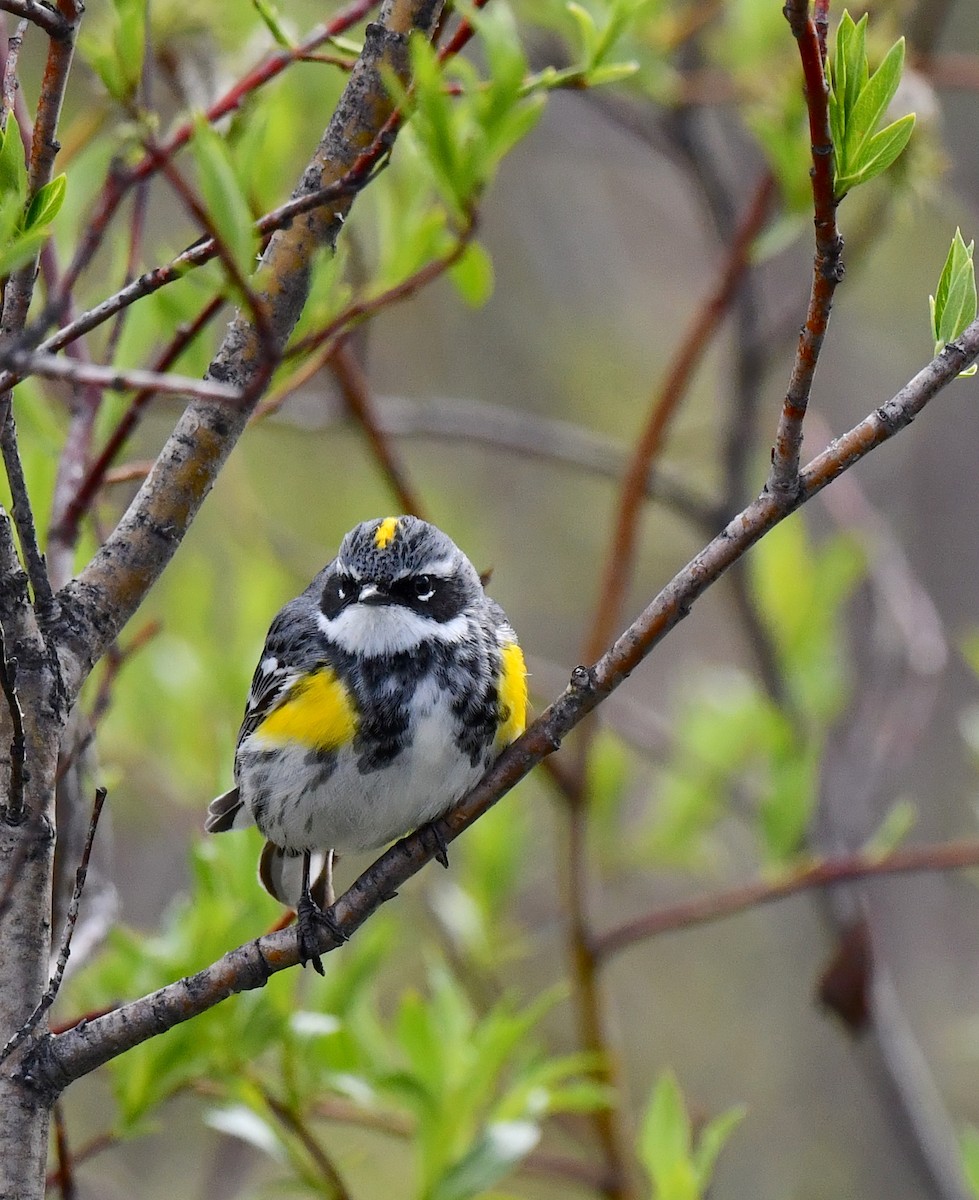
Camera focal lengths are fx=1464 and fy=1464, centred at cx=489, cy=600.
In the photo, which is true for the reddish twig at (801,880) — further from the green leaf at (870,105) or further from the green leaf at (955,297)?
the green leaf at (870,105)

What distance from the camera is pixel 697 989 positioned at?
885 cm

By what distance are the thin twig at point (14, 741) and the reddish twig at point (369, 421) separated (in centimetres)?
178

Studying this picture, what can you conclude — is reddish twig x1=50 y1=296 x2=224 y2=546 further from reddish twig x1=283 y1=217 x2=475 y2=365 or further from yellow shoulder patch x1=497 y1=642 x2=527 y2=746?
yellow shoulder patch x1=497 y1=642 x2=527 y2=746

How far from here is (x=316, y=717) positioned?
3195 mm

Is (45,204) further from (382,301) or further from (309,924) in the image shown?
(309,924)

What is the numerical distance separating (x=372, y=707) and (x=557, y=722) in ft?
3.50

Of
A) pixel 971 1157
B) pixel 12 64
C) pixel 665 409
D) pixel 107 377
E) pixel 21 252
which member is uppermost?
pixel 665 409

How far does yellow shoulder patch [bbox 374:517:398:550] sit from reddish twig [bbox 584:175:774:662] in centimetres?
82

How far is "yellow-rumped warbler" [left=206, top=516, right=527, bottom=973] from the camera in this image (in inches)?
121

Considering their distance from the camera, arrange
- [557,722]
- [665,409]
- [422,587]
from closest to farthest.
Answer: [557,722] < [422,587] < [665,409]

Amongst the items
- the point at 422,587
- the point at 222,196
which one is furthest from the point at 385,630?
the point at 222,196

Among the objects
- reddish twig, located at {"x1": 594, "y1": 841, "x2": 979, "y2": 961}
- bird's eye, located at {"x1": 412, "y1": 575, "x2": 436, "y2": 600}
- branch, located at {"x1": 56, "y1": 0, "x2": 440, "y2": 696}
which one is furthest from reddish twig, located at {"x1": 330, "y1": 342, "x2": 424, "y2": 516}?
branch, located at {"x1": 56, "y1": 0, "x2": 440, "y2": 696}

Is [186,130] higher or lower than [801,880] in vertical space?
higher

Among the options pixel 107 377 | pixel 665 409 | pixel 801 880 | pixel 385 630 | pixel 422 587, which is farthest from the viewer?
pixel 665 409
